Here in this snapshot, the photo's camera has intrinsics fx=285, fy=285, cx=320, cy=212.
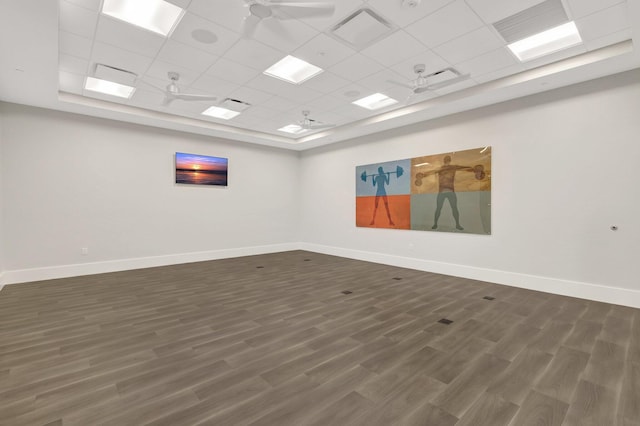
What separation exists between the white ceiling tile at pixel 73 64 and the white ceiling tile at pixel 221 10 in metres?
2.34

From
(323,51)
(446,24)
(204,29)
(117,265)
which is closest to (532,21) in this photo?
(446,24)

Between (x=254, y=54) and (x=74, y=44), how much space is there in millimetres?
2307

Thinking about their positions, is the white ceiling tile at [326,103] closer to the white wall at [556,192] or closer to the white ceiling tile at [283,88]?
the white ceiling tile at [283,88]

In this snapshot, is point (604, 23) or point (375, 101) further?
point (375, 101)

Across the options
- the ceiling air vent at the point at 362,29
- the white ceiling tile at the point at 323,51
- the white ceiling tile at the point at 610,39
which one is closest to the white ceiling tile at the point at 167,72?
the white ceiling tile at the point at 323,51

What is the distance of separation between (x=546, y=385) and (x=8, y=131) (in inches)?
345

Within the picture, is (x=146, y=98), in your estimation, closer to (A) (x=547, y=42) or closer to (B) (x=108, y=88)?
(B) (x=108, y=88)

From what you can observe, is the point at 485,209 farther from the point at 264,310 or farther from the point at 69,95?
the point at 69,95

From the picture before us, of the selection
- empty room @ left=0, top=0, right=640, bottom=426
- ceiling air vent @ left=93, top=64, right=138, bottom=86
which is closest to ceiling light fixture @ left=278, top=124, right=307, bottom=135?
empty room @ left=0, top=0, right=640, bottom=426

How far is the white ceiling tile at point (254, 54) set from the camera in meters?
3.78

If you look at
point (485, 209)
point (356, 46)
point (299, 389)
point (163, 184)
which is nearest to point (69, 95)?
point (163, 184)

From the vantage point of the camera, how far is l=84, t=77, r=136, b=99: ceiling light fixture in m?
5.00

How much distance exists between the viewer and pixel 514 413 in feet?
6.41

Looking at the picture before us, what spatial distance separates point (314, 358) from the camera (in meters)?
2.67
